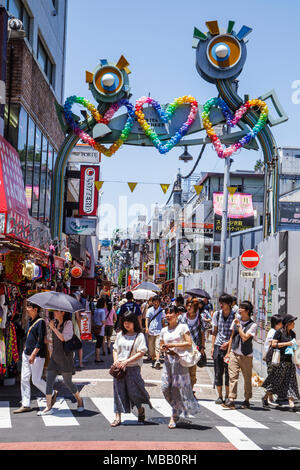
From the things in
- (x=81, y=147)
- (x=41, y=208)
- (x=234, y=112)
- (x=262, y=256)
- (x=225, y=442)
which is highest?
(x=81, y=147)

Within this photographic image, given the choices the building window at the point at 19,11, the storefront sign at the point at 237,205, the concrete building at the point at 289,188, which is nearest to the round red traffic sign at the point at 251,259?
the building window at the point at 19,11

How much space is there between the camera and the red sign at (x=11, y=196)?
11.4m

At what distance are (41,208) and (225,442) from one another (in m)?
15.0

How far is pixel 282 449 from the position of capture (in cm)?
784

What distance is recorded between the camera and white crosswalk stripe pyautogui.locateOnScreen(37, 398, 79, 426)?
30.0 feet

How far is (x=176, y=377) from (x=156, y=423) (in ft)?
2.42

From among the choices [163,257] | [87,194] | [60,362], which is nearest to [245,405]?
[60,362]

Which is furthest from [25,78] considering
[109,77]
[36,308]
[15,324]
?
[36,308]

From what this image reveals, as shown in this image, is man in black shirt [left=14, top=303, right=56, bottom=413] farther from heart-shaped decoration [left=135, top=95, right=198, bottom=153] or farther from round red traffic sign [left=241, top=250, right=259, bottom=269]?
heart-shaped decoration [left=135, top=95, right=198, bottom=153]

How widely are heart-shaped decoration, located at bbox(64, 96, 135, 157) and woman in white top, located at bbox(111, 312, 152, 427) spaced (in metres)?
10.5

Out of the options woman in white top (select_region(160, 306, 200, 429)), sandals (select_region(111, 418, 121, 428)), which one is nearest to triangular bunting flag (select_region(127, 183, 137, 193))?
woman in white top (select_region(160, 306, 200, 429))

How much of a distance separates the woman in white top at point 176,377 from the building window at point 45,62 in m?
15.1
